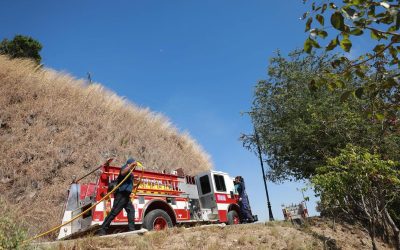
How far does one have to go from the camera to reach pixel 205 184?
1603cm

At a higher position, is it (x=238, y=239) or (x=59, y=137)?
(x=59, y=137)

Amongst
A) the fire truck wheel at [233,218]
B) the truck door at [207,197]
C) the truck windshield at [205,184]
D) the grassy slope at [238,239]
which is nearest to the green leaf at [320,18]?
the grassy slope at [238,239]

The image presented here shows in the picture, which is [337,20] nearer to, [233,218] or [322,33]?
[322,33]

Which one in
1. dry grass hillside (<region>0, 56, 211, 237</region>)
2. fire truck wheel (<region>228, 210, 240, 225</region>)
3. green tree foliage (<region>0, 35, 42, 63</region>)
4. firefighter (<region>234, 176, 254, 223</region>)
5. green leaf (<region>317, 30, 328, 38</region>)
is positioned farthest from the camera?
green tree foliage (<region>0, 35, 42, 63</region>)

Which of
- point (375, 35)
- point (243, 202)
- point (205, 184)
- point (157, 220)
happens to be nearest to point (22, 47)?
point (205, 184)

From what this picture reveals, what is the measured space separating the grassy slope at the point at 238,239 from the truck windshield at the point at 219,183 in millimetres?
3200

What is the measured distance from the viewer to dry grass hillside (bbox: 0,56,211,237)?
14.5 meters

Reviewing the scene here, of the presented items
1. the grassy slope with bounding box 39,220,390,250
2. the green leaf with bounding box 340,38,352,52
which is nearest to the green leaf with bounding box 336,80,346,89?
the green leaf with bounding box 340,38,352,52

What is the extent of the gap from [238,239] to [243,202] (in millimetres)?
7074

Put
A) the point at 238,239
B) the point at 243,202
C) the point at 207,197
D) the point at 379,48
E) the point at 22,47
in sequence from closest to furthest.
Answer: the point at 379,48 → the point at 238,239 → the point at 207,197 → the point at 243,202 → the point at 22,47

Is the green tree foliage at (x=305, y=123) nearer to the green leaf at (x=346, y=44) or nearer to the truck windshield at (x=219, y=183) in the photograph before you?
the truck windshield at (x=219, y=183)

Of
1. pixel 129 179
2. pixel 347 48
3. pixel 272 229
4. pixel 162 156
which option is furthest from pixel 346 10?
pixel 162 156

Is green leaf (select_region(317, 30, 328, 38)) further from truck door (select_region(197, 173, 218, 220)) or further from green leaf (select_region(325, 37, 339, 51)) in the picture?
truck door (select_region(197, 173, 218, 220))

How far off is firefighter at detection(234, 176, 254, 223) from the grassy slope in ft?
9.90
